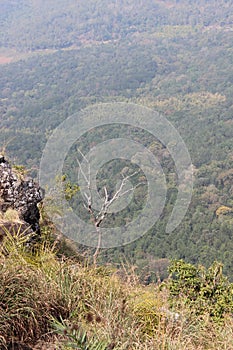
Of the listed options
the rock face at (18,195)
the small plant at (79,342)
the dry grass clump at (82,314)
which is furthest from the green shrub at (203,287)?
the small plant at (79,342)

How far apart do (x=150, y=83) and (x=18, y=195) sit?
107m

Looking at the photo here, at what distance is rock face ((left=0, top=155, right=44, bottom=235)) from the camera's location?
4.05 metres

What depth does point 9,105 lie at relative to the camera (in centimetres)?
9075

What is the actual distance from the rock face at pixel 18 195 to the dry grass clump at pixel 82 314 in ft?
3.89

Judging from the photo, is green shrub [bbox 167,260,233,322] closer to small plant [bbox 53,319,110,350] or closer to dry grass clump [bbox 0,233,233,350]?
dry grass clump [bbox 0,233,233,350]

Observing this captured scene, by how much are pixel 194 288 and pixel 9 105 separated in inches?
3573

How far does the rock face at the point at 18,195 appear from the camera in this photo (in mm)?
4047

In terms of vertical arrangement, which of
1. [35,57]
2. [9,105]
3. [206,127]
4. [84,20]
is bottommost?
[9,105]

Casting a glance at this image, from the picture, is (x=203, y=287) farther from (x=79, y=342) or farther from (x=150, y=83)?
(x=150, y=83)

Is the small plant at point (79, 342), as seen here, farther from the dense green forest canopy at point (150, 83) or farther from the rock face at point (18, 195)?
the dense green forest canopy at point (150, 83)

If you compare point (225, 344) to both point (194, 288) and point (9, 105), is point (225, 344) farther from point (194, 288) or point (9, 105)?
point (9, 105)

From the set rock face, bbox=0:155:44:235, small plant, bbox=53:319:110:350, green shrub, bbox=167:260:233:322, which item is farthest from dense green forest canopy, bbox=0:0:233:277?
small plant, bbox=53:319:110:350

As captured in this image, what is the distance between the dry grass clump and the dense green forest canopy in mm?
2592

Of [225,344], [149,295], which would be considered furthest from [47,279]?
[225,344]
